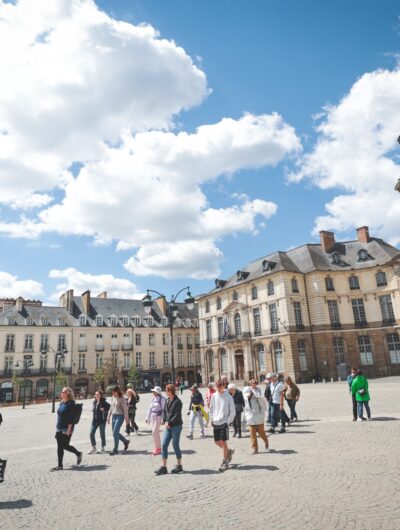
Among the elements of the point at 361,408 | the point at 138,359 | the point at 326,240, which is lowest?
the point at 361,408

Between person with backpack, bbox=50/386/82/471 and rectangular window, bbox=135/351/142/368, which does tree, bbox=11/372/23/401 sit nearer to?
rectangular window, bbox=135/351/142/368

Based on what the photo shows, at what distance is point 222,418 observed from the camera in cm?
805

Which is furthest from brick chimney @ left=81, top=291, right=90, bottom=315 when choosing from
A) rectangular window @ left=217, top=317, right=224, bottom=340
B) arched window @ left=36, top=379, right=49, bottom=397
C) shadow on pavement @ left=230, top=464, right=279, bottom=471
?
shadow on pavement @ left=230, top=464, right=279, bottom=471

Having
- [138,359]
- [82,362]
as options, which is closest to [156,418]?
[82,362]

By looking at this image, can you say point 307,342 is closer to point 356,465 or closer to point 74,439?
point 74,439

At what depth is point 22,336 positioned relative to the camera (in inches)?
2007

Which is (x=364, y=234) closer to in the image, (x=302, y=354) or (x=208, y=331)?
(x=302, y=354)

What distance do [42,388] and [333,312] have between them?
3687 cm

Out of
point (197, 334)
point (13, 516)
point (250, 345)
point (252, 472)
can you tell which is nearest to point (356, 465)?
point (252, 472)

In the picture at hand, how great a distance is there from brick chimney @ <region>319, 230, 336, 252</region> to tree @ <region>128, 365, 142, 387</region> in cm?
2877

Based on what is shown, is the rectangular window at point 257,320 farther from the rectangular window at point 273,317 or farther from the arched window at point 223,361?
the arched window at point 223,361

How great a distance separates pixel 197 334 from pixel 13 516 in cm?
5826

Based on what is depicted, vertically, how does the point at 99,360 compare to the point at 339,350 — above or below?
above

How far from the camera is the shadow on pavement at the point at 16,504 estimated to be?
606cm
